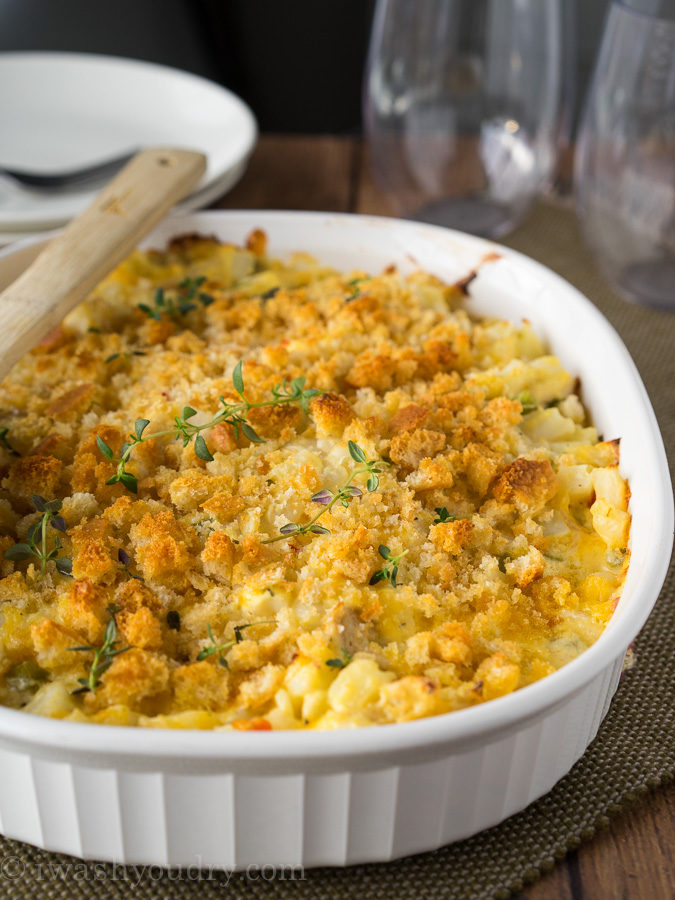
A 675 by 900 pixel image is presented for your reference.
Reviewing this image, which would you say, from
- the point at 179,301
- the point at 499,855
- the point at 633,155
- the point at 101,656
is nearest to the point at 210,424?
the point at 101,656

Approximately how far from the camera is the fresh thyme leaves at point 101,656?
1.11 metres

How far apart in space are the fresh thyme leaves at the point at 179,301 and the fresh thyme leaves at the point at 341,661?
2.76 ft

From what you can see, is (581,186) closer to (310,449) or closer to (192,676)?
(310,449)

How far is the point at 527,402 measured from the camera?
1.59 m

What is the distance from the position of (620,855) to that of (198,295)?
3.82 ft

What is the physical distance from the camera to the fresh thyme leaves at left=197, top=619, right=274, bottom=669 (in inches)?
45.3

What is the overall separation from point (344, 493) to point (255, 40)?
3.22 m

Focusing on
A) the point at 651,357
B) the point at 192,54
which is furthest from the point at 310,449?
the point at 192,54

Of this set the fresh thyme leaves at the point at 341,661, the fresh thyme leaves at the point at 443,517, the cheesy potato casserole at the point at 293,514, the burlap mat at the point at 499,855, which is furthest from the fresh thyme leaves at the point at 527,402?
the fresh thyme leaves at the point at 341,661

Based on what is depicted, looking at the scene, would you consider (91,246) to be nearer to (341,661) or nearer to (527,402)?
(527,402)

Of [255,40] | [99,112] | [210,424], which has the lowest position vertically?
[255,40]

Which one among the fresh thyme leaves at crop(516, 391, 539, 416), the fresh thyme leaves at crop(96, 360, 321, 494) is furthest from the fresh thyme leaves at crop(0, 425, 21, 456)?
the fresh thyme leaves at crop(516, 391, 539, 416)

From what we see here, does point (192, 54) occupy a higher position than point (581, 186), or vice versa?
point (581, 186)

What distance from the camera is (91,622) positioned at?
1.16 metres
